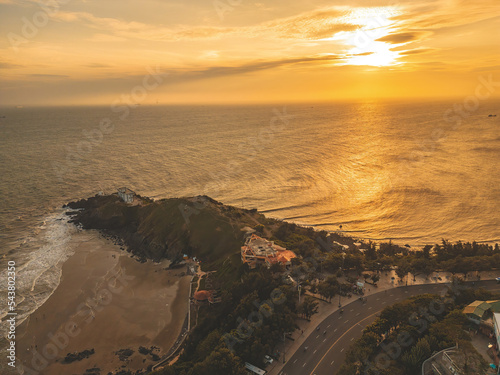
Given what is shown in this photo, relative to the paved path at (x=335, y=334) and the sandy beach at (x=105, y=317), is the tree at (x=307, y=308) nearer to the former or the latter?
the paved path at (x=335, y=334)

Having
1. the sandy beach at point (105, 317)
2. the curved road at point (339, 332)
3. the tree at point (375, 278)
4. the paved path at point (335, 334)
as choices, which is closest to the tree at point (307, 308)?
the paved path at point (335, 334)

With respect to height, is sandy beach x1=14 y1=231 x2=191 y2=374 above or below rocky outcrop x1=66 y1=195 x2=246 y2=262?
below

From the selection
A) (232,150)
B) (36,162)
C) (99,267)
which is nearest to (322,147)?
(232,150)

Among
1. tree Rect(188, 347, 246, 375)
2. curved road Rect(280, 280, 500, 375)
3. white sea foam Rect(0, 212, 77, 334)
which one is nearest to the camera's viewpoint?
tree Rect(188, 347, 246, 375)

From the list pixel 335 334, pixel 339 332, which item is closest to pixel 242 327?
pixel 335 334

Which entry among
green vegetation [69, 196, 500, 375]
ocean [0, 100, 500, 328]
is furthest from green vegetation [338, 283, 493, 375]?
ocean [0, 100, 500, 328]

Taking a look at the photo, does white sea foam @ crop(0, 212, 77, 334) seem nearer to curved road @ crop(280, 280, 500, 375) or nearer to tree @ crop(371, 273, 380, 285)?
curved road @ crop(280, 280, 500, 375)
